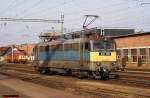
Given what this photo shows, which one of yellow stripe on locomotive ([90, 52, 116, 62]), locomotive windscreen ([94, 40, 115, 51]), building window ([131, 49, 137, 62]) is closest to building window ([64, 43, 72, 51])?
locomotive windscreen ([94, 40, 115, 51])

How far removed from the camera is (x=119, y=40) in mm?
63469

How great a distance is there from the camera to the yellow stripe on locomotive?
1155 inches

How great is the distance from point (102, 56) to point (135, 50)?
29.2 m

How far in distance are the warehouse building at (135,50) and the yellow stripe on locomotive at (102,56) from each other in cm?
2221

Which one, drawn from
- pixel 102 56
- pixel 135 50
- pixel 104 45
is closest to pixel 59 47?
pixel 104 45

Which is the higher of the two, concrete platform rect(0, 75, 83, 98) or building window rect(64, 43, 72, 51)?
building window rect(64, 43, 72, 51)

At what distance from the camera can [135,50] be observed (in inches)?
2287

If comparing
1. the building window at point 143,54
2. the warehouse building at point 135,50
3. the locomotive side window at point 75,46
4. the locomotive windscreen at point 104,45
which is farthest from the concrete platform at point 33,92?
the building window at point 143,54

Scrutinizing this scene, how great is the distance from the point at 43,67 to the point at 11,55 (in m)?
52.3

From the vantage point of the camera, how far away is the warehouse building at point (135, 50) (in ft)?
179

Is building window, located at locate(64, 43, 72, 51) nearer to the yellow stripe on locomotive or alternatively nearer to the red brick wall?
the yellow stripe on locomotive

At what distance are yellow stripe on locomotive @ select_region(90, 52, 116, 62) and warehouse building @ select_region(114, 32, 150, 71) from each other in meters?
22.2

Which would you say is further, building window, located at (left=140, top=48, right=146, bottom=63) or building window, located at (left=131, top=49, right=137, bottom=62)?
building window, located at (left=131, top=49, right=137, bottom=62)

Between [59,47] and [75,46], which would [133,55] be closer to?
[59,47]
